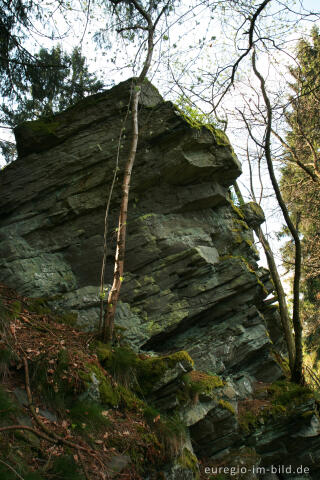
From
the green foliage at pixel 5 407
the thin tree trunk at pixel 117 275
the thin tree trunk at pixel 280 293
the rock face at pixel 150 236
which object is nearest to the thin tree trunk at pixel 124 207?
the thin tree trunk at pixel 117 275

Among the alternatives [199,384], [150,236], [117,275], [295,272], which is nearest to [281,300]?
[295,272]

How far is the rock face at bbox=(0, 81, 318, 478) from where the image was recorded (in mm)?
7469

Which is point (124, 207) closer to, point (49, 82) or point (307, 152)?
point (49, 82)

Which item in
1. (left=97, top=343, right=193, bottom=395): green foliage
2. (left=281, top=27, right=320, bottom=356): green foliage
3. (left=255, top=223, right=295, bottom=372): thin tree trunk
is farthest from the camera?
(left=281, top=27, right=320, bottom=356): green foliage

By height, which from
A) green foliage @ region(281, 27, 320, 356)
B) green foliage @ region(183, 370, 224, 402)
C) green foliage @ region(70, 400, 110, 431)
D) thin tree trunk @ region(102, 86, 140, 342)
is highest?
green foliage @ region(281, 27, 320, 356)

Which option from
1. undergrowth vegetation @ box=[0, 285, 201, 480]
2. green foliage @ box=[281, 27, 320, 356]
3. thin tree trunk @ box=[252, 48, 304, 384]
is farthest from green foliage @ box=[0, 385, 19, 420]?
green foliage @ box=[281, 27, 320, 356]

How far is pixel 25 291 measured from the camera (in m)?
7.11

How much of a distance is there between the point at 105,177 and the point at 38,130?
2.14 meters

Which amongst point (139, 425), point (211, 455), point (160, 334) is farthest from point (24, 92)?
point (211, 455)

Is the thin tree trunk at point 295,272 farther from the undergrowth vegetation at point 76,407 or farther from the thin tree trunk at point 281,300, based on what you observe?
the undergrowth vegetation at point 76,407

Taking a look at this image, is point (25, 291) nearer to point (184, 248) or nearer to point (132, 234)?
point (132, 234)

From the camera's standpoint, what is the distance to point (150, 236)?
8352 mm

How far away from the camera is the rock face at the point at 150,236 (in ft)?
24.5

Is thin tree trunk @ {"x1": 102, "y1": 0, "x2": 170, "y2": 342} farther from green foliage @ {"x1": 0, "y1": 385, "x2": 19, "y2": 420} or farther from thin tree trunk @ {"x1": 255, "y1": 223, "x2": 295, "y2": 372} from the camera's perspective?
thin tree trunk @ {"x1": 255, "y1": 223, "x2": 295, "y2": 372}
